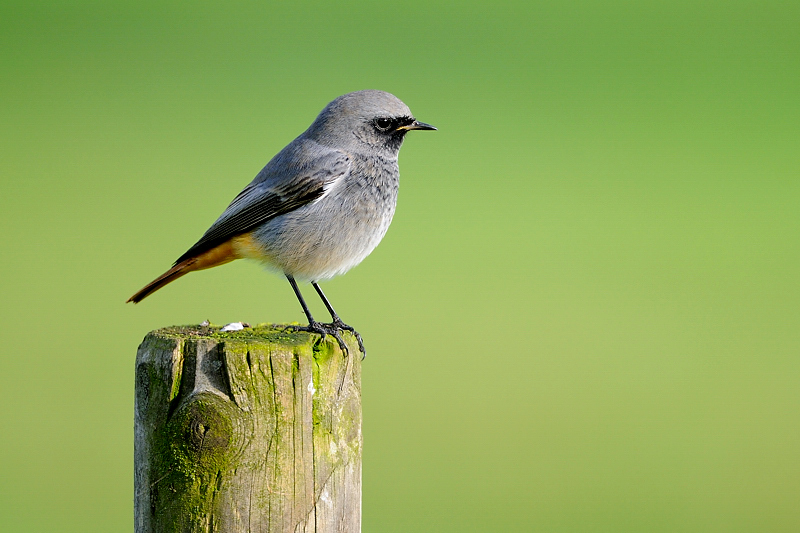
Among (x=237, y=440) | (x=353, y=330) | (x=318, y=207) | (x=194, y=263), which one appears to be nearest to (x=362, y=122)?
(x=318, y=207)

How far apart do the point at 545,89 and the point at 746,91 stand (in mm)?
4385

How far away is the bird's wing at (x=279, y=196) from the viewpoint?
497 cm

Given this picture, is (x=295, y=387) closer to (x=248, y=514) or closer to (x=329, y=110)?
(x=248, y=514)

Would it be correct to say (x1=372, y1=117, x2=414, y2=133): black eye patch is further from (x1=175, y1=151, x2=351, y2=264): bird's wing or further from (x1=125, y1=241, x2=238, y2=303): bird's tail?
(x1=125, y1=241, x2=238, y2=303): bird's tail

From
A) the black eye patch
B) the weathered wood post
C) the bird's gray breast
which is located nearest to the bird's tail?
the bird's gray breast

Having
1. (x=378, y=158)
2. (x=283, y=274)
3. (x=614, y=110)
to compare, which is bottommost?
(x=283, y=274)

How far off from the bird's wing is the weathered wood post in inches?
70.7

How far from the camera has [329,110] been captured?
5.29m

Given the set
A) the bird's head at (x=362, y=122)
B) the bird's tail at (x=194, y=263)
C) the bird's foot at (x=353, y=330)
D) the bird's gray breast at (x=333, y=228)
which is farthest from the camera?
the bird's head at (x=362, y=122)

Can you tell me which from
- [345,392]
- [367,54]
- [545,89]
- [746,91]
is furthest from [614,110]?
[345,392]

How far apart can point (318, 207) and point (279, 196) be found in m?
0.23

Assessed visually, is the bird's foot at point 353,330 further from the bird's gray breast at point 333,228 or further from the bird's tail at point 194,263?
the bird's tail at point 194,263

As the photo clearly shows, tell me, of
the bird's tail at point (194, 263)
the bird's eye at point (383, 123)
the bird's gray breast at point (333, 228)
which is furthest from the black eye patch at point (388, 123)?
the bird's tail at point (194, 263)

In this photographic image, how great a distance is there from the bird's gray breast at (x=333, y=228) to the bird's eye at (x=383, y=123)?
8.7 inches
